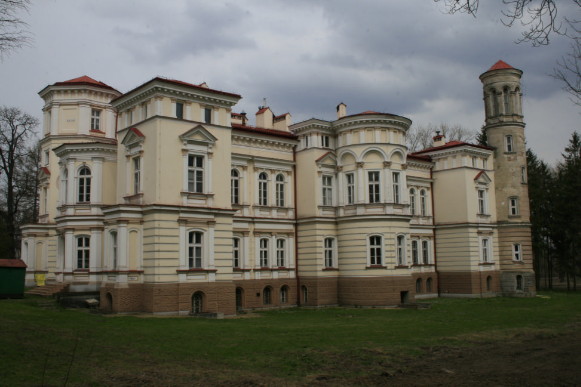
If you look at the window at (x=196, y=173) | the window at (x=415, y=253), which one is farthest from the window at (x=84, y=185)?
the window at (x=415, y=253)

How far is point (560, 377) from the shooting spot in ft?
42.5

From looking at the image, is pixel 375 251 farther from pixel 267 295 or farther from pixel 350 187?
pixel 267 295

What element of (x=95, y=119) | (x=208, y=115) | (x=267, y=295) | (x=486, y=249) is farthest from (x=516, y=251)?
(x=95, y=119)

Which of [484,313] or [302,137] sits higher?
[302,137]

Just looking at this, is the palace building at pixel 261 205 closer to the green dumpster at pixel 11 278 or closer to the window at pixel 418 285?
the window at pixel 418 285

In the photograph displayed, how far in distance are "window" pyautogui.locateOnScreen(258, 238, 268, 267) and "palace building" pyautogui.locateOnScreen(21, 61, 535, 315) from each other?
93 mm

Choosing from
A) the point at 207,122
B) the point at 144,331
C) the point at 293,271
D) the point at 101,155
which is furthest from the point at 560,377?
the point at 101,155

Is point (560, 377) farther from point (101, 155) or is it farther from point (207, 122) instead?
point (101, 155)

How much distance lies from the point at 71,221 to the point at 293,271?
13990mm

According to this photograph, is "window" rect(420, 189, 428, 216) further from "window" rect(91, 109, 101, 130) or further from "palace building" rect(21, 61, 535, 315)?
"window" rect(91, 109, 101, 130)

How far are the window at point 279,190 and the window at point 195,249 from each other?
27.6 feet

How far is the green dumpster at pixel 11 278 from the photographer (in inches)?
1219

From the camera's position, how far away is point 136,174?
29.2 m

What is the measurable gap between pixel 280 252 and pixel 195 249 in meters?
8.62
